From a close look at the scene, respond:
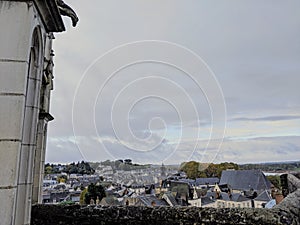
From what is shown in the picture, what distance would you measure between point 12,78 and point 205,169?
71700mm

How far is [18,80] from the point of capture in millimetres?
1908

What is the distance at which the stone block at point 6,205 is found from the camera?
5.80ft

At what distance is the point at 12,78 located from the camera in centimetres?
190

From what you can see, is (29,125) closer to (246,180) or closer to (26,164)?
(26,164)

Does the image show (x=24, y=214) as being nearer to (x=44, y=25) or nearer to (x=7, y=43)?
(x=7, y=43)

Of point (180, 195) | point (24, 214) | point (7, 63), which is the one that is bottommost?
point (180, 195)

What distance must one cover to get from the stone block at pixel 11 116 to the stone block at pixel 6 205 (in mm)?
360

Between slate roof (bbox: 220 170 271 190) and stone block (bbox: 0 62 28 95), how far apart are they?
166ft

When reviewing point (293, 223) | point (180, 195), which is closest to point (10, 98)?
point (293, 223)

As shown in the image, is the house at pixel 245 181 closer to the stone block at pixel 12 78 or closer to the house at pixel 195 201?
the house at pixel 195 201

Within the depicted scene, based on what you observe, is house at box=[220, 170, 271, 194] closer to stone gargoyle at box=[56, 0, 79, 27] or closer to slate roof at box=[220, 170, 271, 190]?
slate roof at box=[220, 170, 271, 190]

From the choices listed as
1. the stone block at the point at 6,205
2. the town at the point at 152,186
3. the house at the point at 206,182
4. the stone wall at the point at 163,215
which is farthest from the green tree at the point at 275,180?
the stone block at the point at 6,205

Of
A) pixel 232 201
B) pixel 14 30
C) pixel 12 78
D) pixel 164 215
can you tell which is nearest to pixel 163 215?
pixel 164 215

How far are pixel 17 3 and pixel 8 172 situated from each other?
1221 mm
